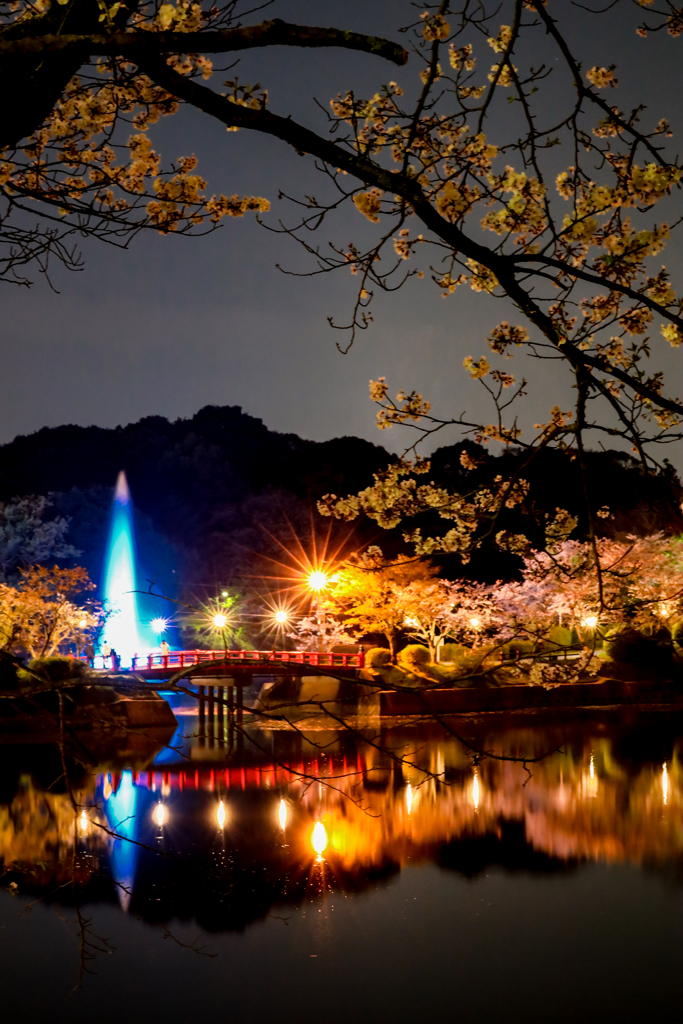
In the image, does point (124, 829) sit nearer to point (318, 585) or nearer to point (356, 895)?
point (356, 895)

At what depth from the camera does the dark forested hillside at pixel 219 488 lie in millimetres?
34625

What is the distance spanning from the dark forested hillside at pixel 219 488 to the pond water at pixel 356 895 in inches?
598

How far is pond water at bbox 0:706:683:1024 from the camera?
9.89 m

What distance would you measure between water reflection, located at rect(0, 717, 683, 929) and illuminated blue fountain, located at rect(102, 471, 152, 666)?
14437mm

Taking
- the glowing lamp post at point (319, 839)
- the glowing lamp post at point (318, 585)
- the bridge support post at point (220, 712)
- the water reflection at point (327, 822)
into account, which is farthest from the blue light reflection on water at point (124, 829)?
the glowing lamp post at point (318, 585)

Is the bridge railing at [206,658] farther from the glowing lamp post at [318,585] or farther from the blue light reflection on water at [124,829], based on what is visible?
the blue light reflection on water at [124,829]

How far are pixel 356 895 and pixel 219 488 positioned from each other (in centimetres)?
2806

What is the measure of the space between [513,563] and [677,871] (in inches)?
823

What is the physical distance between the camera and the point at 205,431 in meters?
43.5

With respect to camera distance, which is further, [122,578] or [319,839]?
[122,578]

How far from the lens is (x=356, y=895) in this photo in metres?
12.9

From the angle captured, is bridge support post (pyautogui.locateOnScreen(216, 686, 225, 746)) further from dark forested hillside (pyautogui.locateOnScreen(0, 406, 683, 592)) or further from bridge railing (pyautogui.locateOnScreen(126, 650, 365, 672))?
dark forested hillside (pyautogui.locateOnScreen(0, 406, 683, 592))

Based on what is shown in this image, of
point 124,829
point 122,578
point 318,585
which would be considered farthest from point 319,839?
point 122,578

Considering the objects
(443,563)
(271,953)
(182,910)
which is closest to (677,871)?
(271,953)
